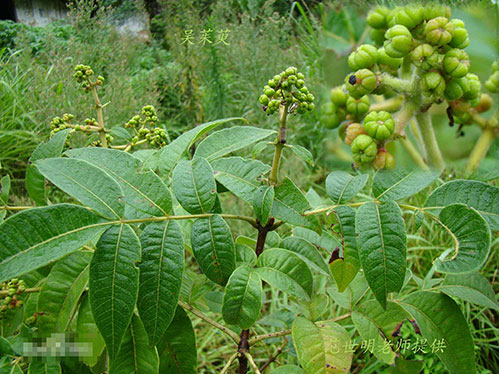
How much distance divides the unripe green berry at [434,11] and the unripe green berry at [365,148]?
156 mm

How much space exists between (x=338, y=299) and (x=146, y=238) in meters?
0.36

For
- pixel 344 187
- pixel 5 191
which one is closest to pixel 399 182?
pixel 344 187

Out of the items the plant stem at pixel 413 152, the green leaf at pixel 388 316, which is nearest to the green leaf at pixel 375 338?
the green leaf at pixel 388 316

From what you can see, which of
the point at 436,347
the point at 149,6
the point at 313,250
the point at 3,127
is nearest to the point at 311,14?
the point at 149,6

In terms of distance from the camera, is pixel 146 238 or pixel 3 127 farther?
pixel 3 127

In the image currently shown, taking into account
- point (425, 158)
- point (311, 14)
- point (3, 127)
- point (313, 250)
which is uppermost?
point (311, 14)

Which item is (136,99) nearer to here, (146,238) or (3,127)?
(146,238)

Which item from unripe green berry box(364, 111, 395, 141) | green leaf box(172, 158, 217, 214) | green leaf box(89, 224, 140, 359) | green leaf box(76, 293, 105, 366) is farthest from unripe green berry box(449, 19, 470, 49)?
green leaf box(76, 293, 105, 366)

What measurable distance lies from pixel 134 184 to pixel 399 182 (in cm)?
30

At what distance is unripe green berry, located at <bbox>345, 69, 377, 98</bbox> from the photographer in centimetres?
53

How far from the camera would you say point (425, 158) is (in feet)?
1.78

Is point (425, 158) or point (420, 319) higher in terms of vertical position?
point (425, 158)

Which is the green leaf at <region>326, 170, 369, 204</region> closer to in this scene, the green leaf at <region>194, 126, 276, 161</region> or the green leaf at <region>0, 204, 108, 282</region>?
the green leaf at <region>194, 126, 276, 161</region>

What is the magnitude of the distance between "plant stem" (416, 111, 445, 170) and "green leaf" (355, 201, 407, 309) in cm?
15
